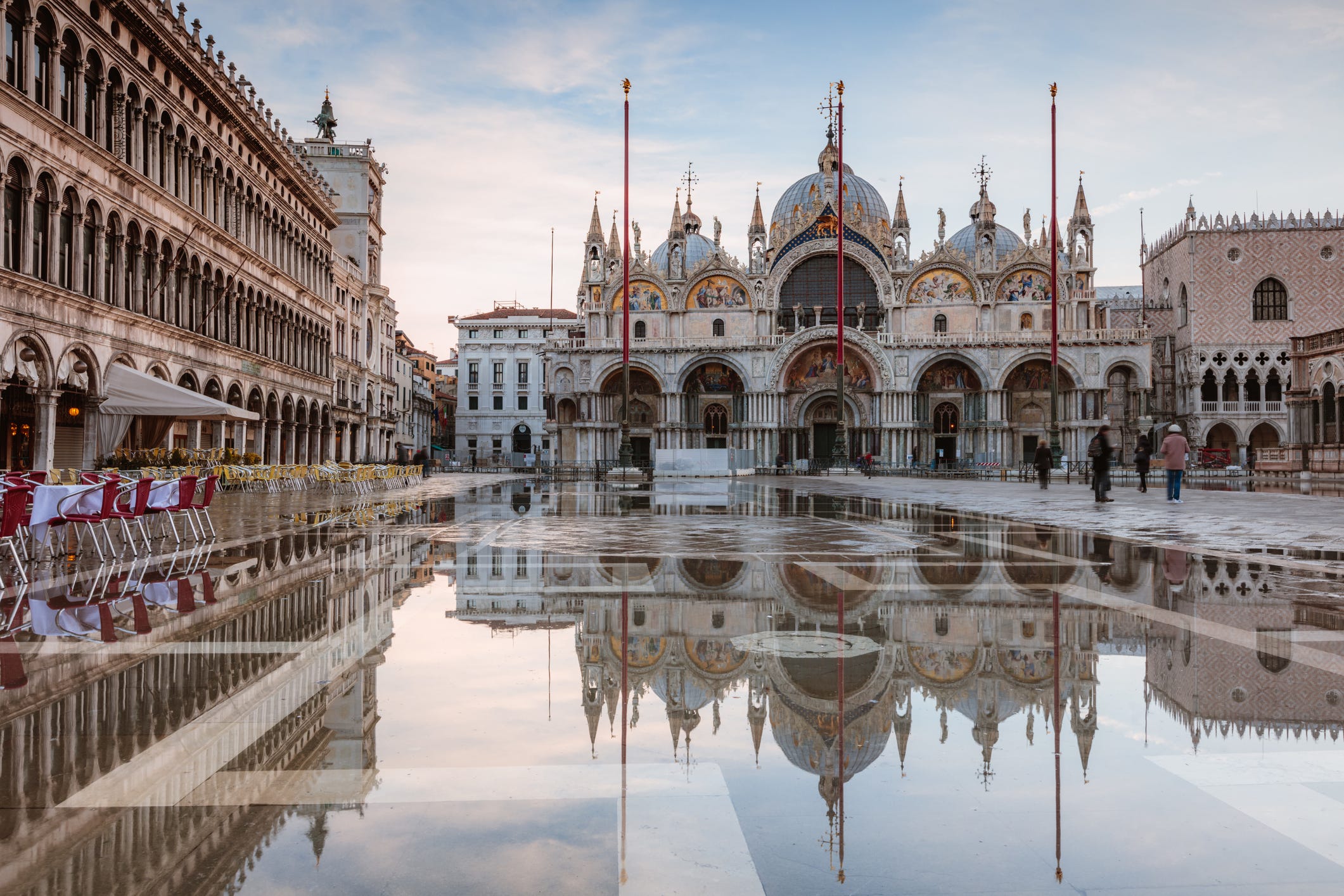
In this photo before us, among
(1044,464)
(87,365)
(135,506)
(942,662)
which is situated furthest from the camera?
(1044,464)

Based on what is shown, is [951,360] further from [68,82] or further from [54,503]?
[54,503]

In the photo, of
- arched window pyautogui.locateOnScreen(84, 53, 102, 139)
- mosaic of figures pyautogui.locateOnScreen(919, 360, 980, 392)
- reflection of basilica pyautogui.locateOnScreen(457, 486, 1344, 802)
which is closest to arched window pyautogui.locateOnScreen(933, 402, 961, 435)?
mosaic of figures pyautogui.locateOnScreen(919, 360, 980, 392)

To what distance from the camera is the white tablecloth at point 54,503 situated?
28.6 ft

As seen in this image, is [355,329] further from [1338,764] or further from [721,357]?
[1338,764]

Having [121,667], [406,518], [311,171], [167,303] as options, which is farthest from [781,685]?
[311,171]

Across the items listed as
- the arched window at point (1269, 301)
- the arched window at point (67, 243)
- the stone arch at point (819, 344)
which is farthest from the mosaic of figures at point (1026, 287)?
the arched window at point (67, 243)

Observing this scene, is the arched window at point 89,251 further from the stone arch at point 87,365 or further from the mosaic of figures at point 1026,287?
the mosaic of figures at point 1026,287

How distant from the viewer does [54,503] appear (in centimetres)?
896

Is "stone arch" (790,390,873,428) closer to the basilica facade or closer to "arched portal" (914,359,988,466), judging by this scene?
the basilica facade

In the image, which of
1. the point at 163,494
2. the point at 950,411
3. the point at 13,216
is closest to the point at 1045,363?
the point at 950,411

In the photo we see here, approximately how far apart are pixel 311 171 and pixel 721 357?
25222 millimetres

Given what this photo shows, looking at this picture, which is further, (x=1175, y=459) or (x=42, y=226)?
(x=42, y=226)

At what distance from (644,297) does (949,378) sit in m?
19.1

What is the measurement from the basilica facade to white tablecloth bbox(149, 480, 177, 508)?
4872 cm
